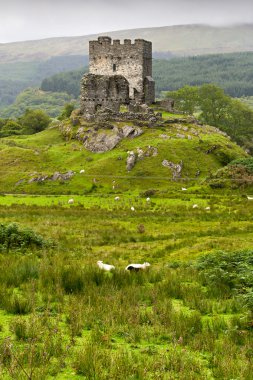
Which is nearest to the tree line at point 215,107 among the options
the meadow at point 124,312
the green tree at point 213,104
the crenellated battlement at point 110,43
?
the green tree at point 213,104

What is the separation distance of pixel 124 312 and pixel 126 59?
66.1 m

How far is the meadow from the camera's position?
24.6 feet

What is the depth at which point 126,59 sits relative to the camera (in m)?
71.9

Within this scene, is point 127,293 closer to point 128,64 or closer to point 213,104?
point 128,64

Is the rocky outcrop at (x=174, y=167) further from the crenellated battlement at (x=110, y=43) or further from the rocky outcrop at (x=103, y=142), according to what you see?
the crenellated battlement at (x=110, y=43)

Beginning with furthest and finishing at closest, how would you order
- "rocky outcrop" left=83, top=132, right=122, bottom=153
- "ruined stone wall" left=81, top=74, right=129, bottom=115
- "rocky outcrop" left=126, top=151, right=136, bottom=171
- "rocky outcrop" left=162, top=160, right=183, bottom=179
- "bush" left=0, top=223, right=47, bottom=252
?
1. "ruined stone wall" left=81, top=74, right=129, bottom=115
2. "rocky outcrop" left=83, top=132, right=122, bottom=153
3. "rocky outcrop" left=126, top=151, right=136, bottom=171
4. "rocky outcrop" left=162, top=160, right=183, bottom=179
5. "bush" left=0, top=223, right=47, bottom=252

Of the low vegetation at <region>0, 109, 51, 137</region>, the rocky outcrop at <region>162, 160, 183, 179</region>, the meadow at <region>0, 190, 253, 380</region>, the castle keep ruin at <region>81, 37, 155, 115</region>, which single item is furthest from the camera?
the low vegetation at <region>0, 109, 51, 137</region>

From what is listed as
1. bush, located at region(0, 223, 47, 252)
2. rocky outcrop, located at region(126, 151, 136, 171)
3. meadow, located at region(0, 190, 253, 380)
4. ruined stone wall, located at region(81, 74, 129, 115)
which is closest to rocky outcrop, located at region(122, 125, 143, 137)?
rocky outcrop, located at region(126, 151, 136, 171)

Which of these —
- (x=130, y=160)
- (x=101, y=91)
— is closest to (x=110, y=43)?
(x=101, y=91)

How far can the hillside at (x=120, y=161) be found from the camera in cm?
5222

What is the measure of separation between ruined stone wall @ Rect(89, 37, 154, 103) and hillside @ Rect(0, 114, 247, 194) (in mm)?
10765

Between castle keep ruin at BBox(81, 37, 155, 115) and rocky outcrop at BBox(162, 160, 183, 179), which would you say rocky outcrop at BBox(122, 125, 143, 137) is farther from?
castle keep ruin at BBox(81, 37, 155, 115)

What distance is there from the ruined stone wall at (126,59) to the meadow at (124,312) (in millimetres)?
53067

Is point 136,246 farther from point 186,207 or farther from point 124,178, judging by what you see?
point 124,178
